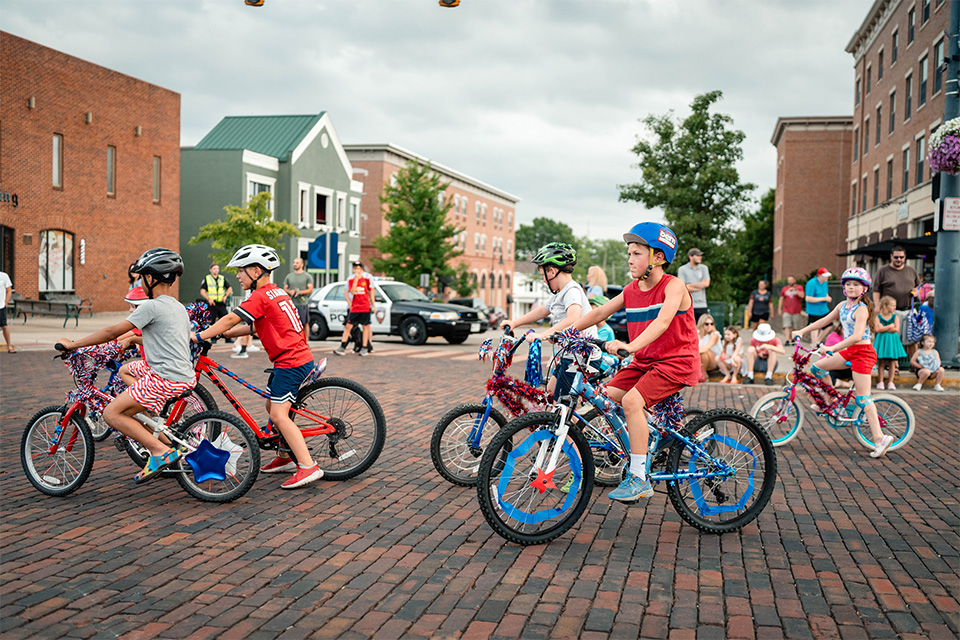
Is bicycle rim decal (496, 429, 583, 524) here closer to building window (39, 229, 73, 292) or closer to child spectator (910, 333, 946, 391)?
child spectator (910, 333, 946, 391)

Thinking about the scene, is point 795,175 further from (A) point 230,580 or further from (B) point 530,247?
(B) point 530,247

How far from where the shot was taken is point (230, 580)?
4.09 m

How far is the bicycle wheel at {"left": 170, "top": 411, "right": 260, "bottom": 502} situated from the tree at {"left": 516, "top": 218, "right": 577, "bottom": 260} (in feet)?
481

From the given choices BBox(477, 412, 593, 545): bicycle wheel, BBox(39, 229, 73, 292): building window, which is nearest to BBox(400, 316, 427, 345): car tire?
BBox(39, 229, 73, 292): building window

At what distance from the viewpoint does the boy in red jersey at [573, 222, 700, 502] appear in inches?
197

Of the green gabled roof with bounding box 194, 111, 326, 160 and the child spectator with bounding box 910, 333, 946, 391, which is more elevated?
the green gabled roof with bounding box 194, 111, 326, 160

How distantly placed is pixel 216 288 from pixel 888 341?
1180cm

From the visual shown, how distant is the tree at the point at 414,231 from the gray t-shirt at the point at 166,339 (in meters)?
45.7

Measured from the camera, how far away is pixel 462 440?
605 centimetres

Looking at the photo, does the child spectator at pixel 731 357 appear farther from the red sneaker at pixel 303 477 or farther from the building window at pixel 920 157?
the building window at pixel 920 157

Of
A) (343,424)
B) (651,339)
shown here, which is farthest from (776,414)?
(343,424)

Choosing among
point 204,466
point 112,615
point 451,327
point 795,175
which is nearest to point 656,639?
point 112,615

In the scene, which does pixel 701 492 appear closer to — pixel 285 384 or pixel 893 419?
pixel 285 384

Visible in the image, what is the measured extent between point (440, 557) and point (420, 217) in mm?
48010
